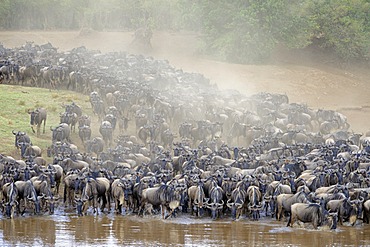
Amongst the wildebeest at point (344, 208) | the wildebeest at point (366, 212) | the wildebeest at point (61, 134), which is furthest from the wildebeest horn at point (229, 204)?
the wildebeest at point (61, 134)

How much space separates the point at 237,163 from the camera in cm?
2639

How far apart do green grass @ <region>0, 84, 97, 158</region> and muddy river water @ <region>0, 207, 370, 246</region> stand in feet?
25.7

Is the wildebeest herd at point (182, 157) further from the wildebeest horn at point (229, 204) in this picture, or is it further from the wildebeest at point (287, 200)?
the wildebeest horn at point (229, 204)

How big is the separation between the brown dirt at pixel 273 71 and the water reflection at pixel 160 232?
2136 centimetres

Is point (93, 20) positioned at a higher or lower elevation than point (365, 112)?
higher

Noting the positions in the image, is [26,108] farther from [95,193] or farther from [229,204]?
[229,204]

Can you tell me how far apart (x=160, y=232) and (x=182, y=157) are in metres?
6.61

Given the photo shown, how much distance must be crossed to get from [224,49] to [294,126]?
70.6 ft

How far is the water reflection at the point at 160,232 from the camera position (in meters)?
20.0

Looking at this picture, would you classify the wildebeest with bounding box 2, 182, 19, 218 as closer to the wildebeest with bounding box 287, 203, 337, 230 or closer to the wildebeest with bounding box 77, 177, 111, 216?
the wildebeest with bounding box 77, 177, 111, 216

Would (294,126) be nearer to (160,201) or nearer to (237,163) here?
(237,163)

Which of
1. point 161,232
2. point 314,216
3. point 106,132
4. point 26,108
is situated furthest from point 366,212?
point 26,108

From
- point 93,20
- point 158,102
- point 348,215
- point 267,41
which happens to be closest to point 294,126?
point 158,102

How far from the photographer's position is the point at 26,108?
35.8 meters
